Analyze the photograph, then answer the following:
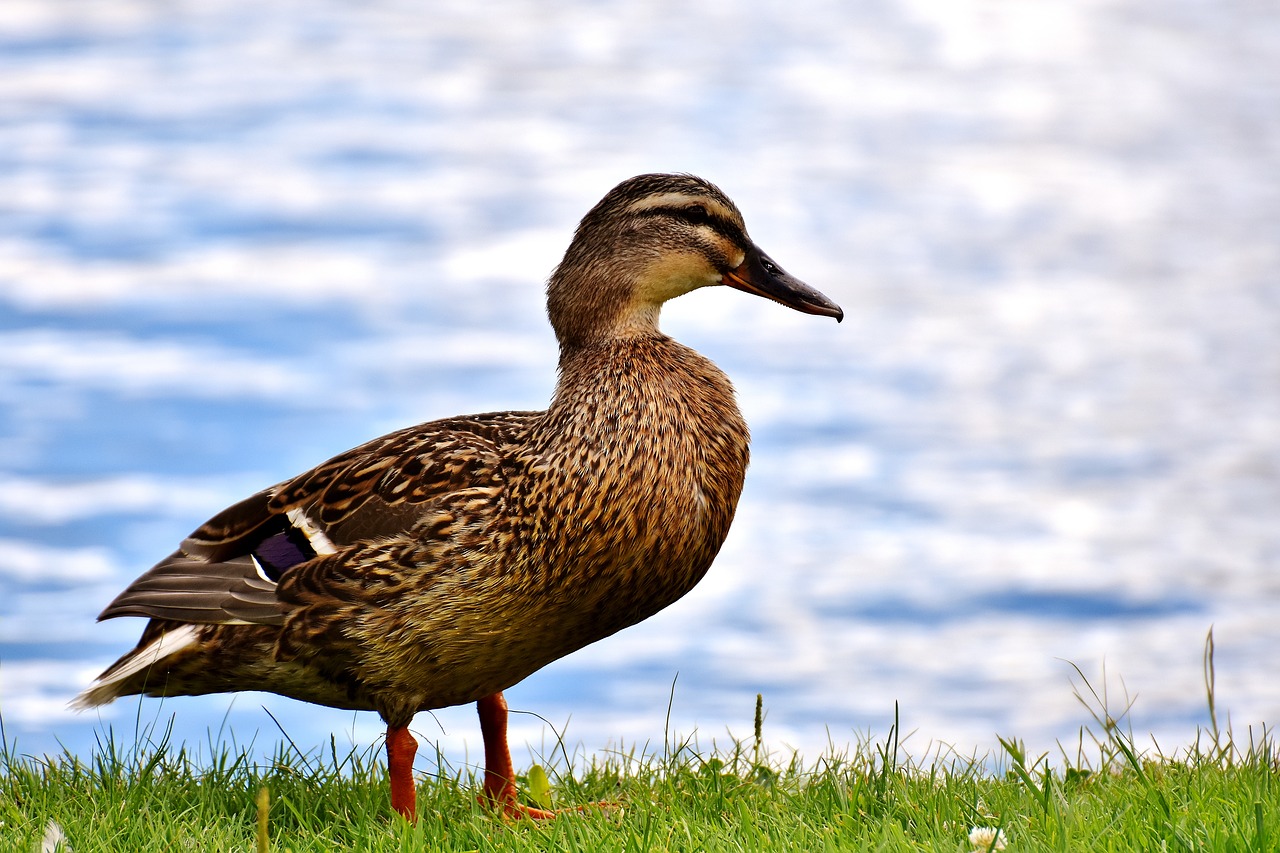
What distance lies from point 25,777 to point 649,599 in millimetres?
2503

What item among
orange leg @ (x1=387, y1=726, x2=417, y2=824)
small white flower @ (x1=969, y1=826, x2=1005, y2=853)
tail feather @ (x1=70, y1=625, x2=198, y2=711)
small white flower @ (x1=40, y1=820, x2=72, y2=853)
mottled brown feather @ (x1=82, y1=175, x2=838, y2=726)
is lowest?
small white flower @ (x1=40, y1=820, x2=72, y2=853)

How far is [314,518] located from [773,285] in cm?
200

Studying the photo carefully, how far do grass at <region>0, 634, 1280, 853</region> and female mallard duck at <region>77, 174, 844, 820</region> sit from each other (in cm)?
31

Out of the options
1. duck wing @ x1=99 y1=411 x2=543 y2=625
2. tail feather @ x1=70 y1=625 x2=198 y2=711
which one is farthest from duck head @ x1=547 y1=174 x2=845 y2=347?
tail feather @ x1=70 y1=625 x2=198 y2=711

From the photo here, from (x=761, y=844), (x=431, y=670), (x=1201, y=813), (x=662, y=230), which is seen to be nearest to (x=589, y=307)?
(x=662, y=230)

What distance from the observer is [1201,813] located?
409 centimetres

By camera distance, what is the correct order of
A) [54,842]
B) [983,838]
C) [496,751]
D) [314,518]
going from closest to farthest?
[983,838] < [54,842] < [314,518] < [496,751]

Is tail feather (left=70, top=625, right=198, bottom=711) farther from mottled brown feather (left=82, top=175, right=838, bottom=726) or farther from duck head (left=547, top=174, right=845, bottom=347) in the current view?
duck head (left=547, top=174, right=845, bottom=347)

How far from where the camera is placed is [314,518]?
5281 mm

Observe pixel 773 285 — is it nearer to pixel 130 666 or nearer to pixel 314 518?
pixel 314 518

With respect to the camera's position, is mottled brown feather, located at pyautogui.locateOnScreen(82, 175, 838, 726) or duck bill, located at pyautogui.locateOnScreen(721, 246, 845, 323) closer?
mottled brown feather, located at pyautogui.locateOnScreen(82, 175, 838, 726)

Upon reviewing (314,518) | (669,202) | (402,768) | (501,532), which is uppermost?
(669,202)

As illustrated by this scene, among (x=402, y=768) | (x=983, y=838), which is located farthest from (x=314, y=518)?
(x=983, y=838)

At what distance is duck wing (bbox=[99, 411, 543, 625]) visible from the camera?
507cm
